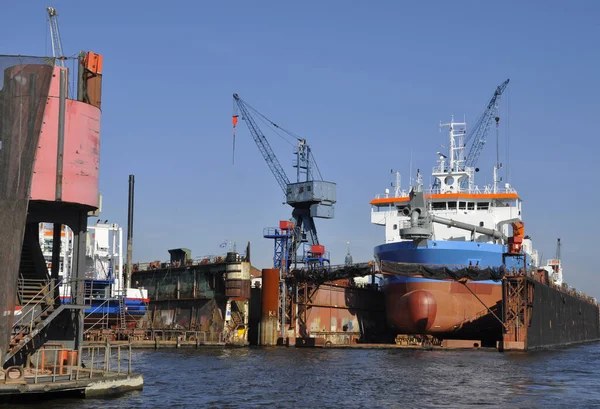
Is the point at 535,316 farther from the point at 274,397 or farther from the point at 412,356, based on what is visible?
the point at 274,397

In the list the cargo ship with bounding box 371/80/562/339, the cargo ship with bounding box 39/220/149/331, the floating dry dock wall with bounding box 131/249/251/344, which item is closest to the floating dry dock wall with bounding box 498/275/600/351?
the cargo ship with bounding box 371/80/562/339

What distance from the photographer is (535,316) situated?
205 ft

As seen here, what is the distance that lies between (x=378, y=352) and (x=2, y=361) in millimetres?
36159

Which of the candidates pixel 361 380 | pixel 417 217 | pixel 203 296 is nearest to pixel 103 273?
pixel 203 296

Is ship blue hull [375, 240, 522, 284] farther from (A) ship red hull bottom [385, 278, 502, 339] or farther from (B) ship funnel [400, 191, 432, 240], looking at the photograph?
(B) ship funnel [400, 191, 432, 240]

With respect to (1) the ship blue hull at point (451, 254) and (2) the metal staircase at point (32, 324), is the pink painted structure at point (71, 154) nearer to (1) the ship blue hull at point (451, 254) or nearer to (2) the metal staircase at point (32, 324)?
(2) the metal staircase at point (32, 324)

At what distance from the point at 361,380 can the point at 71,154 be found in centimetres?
1784

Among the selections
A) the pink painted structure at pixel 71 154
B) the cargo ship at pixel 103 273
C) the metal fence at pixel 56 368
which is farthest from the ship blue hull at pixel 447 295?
the pink painted structure at pixel 71 154

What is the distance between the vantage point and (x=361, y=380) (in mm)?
38688

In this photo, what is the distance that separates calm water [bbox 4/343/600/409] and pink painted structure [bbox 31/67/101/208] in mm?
7946

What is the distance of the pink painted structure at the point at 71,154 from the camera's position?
30.1 m

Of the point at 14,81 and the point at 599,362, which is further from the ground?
the point at 14,81

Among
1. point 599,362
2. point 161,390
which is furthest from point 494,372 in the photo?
point 161,390

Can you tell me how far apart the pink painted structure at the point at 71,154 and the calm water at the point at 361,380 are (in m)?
7.95
